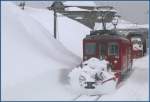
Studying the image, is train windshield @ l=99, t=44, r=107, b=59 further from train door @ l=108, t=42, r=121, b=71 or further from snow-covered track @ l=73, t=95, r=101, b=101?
snow-covered track @ l=73, t=95, r=101, b=101

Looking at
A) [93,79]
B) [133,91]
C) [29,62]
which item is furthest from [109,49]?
[29,62]

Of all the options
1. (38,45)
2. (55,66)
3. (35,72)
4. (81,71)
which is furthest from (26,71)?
(38,45)

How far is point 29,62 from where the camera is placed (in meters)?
23.1

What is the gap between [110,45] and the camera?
25531 millimetres

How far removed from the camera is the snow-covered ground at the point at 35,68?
62.0 feet

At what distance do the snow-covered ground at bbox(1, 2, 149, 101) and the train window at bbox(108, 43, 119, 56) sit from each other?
5.60ft

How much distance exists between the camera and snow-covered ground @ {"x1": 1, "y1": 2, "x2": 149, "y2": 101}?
18906 millimetres

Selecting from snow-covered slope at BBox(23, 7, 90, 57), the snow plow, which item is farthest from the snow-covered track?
snow-covered slope at BBox(23, 7, 90, 57)

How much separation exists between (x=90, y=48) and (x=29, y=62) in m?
4.14

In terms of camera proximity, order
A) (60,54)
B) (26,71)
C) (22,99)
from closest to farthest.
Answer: (22,99), (26,71), (60,54)

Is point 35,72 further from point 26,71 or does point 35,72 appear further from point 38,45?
point 38,45

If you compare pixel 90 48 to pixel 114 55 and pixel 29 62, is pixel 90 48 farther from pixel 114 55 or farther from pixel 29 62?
pixel 29 62

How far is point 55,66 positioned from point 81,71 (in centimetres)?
390

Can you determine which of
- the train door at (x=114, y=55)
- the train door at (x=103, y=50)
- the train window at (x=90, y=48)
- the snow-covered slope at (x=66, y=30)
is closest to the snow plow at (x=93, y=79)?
the train door at (x=114, y=55)
